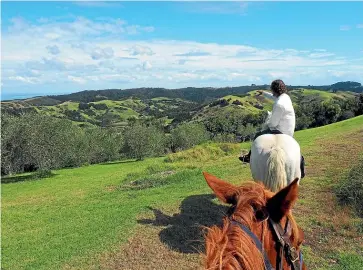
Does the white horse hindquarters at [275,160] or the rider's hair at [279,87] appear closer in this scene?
the white horse hindquarters at [275,160]

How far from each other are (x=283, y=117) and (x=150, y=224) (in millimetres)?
4753

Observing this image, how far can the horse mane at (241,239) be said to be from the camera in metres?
1.63

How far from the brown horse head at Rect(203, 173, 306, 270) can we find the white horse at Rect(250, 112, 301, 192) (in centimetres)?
298

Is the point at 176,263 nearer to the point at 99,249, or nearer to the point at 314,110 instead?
the point at 99,249

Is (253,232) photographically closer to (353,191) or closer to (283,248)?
(283,248)

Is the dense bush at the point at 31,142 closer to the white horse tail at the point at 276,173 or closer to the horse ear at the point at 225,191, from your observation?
the white horse tail at the point at 276,173

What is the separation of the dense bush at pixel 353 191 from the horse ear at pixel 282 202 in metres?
8.27

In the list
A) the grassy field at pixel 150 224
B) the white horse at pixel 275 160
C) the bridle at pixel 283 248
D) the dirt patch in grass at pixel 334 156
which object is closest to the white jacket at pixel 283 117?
the white horse at pixel 275 160

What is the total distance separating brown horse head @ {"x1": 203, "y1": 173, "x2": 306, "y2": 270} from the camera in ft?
5.45

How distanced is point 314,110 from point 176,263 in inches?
2676

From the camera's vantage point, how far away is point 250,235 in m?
1.80

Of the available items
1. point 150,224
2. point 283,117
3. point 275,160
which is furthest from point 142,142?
point 275,160

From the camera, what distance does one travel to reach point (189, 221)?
9062 millimetres

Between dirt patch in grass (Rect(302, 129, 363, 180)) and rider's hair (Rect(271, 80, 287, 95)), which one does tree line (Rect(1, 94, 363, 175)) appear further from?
dirt patch in grass (Rect(302, 129, 363, 180))
